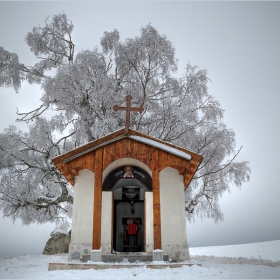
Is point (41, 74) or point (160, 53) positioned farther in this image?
point (41, 74)

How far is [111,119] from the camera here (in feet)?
48.6

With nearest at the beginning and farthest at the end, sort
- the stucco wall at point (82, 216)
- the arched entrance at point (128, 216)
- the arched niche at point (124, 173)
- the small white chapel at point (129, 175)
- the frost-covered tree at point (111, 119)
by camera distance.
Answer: the small white chapel at point (129, 175) → the stucco wall at point (82, 216) → the arched niche at point (124, 173) → the arched entrance at point (128, 216) → the frost-covered tree at point (111, 119)

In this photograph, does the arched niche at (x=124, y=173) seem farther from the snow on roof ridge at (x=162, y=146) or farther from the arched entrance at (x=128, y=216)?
the snow on roof ridge at (x=162, y=146)

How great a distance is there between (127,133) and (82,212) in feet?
10.3

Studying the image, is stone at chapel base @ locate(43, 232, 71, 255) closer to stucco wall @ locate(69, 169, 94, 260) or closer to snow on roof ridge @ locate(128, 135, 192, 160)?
stucco wall @ locate(69, 169, 94, 260)

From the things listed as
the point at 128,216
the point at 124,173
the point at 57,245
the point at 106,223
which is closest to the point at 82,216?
the point at 106,223

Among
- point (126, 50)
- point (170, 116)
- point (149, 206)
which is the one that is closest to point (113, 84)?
point (126, 50)

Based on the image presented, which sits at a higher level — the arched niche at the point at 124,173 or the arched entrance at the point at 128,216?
the arched niche at the point at 124,173

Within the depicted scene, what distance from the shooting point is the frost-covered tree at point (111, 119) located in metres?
15.0

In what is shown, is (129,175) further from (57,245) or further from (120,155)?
(57,245)

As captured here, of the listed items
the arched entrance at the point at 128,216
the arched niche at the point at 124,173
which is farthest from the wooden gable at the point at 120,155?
the arched entrance at the point at 128,216

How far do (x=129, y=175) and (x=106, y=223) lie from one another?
5.98ft

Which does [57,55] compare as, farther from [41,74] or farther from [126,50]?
[126,50]

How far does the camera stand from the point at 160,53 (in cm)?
1620
